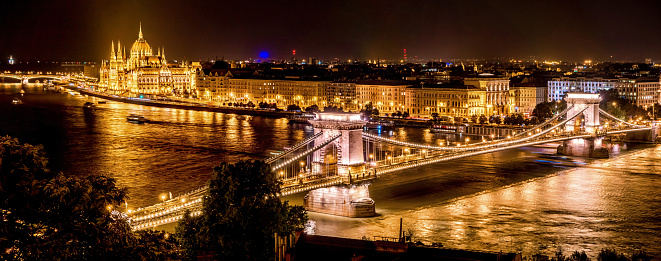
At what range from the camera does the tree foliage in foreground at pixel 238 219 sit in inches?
341

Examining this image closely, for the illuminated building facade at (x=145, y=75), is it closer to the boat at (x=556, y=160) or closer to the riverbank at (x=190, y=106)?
the riverbank at (x=190, y=106)

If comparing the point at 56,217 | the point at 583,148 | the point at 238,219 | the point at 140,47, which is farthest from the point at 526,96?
the point at 140,47

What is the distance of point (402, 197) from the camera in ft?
52.2

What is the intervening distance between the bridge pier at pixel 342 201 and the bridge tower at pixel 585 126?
40.7 feet

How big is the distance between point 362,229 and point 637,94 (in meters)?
33.0

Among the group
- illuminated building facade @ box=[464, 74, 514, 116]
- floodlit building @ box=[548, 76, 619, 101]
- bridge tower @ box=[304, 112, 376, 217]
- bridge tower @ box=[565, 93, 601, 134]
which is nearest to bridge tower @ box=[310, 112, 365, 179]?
bridge tower @ box=[304, 112, 376, 217]

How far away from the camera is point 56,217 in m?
6.19

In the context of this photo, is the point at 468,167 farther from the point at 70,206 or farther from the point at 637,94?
the point at 637,94

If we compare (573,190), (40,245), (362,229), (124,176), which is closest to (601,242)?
(362,229)

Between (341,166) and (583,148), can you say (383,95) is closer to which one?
(583,148)

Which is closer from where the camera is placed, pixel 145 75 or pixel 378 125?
pixel 378 125

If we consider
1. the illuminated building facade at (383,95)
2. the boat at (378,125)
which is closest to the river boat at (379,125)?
the boat at (378,125)

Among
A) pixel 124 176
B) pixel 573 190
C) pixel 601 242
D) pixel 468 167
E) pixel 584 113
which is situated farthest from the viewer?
pixel 584 113

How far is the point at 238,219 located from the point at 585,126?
19338mm
